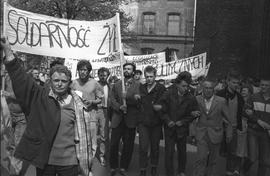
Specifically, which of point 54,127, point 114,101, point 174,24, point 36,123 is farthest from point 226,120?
point 174,24

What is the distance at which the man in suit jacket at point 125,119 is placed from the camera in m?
8.86

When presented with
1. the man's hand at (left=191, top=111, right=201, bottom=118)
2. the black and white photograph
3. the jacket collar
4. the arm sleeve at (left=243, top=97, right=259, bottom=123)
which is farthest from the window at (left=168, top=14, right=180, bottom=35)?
the jacket collar

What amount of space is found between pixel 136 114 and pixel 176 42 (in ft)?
146

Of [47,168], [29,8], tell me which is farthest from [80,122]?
[29,8]

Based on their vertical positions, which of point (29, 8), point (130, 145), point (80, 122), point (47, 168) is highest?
point (29, 8)

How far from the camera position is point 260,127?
8391 millimetres

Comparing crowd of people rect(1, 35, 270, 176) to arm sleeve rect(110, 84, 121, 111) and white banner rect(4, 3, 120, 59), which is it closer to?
arm sleeve rect(110, 84, 121, 111)

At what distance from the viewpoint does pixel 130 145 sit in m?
9.02

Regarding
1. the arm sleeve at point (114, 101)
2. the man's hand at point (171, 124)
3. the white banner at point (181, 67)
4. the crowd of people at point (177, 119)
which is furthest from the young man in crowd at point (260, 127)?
the white banner at point (181, 67)

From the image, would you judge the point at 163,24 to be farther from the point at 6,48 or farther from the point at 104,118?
the point at 6,48

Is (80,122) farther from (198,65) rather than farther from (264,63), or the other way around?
(264,63)

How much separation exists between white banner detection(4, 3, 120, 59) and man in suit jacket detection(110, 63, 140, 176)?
66 centimetres

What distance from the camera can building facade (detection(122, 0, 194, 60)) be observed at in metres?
52.4

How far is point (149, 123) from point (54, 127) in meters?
3.88
